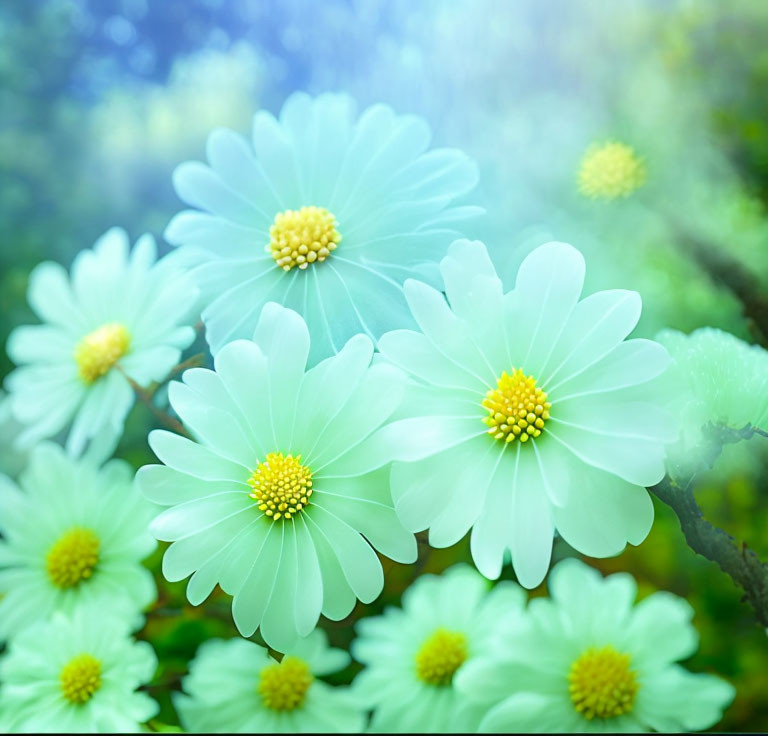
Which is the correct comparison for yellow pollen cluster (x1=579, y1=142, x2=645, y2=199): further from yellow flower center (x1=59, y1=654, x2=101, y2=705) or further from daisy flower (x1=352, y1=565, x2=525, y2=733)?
yellow flower center (x1=59, y1=654, x2=101, y2=705)

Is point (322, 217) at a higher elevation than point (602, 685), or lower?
higher

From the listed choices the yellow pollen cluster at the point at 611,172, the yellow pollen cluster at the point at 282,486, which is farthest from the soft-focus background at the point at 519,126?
the yellow pollen cluster at the point at 282,486

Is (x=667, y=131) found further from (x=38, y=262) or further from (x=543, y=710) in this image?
(x=38, y=262)

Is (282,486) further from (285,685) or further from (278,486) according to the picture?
(285,685)

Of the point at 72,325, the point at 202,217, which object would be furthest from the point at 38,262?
the point at 202,217

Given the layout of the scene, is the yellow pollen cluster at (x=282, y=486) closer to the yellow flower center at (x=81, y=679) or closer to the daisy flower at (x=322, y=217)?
the daisy flower at (x=322, y=217)

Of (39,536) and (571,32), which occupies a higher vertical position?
(571,32)

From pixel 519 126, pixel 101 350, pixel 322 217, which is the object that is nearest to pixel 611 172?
pixel 519 126
